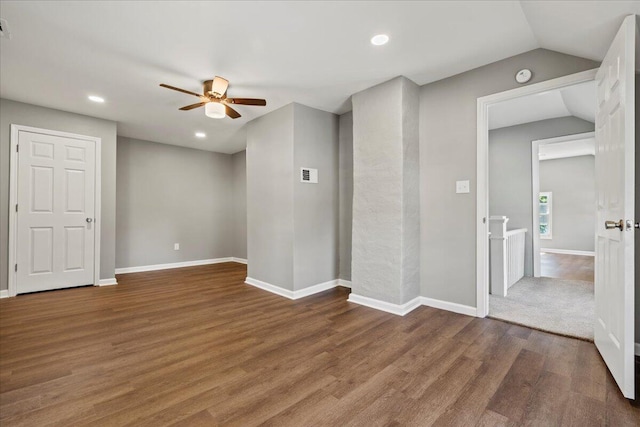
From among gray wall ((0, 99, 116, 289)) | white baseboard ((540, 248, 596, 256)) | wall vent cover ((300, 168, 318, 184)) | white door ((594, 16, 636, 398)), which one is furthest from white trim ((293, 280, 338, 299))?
white baseboard ((540, 248, 596, 256))

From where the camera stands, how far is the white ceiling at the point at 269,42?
204 centimetres

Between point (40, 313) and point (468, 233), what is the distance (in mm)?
4584

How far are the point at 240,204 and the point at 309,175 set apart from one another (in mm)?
3254

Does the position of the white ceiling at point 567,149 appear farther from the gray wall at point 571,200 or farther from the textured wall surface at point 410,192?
the textured wall surface at point 410,192

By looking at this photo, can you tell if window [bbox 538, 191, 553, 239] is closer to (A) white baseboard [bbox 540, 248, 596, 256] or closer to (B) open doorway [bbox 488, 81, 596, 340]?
(A) white baseboard [bbox 540, 248, 596, 256]

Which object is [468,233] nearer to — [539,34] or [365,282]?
[365,282]

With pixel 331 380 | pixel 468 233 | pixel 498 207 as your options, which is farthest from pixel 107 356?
pixel 498 207

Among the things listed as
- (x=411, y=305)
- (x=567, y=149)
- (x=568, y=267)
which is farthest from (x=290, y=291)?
(x=567, y=149)

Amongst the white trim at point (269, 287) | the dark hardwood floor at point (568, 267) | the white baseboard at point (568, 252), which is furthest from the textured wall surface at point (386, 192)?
the white baseboard at point (568, 252)

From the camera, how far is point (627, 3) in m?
1.64

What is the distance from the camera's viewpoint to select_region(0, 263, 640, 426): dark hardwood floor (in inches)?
60.5

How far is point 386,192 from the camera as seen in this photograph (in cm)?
318

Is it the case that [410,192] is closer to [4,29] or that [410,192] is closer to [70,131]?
[4,29]

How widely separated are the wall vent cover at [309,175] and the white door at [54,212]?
3.17 m
